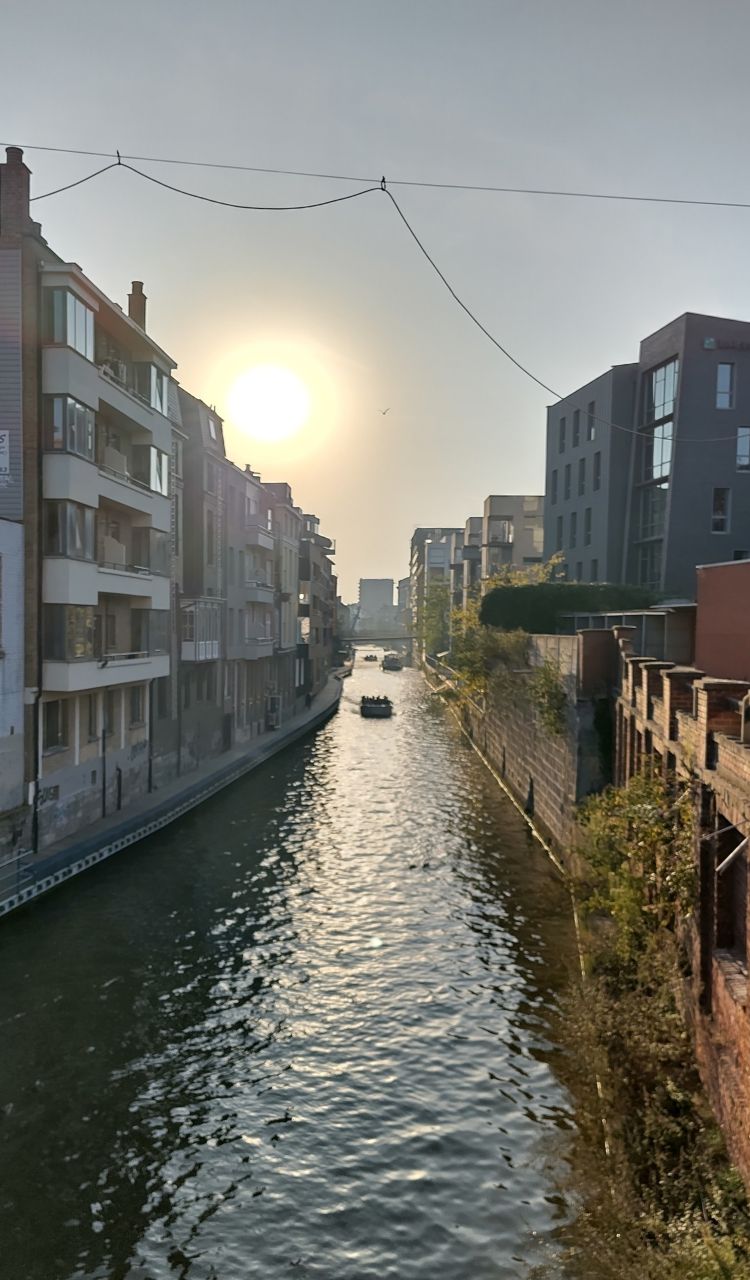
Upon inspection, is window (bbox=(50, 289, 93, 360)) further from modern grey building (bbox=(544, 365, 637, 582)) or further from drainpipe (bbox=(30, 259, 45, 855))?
modern grey building (bbox=(544, 365, 637, 582))

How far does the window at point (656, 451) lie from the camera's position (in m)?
42.8

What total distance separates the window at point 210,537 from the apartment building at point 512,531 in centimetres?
→ 4631

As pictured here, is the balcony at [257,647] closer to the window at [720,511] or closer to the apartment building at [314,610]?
the apartment building at [314,610]

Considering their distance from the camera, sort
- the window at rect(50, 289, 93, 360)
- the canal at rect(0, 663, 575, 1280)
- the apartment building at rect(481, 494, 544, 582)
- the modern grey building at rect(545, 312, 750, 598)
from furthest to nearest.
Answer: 1. the apartment building at rect(481, 494, 544, 582)
2. the modern grey building at rect(545, 312, 750, 598)
3. the window at rect(50, 289, 93, 360)
4. the canal at rect(0, 663, 575, 1280)

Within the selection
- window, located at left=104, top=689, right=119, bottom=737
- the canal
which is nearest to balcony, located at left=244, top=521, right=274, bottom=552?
window, located at left=104, top=689, right=119, bottom=737

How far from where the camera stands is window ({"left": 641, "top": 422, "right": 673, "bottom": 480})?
4281 cm

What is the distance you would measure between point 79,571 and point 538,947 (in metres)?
15.3

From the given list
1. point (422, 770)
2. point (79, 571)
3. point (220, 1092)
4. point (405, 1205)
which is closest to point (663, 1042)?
point (405, 1205)

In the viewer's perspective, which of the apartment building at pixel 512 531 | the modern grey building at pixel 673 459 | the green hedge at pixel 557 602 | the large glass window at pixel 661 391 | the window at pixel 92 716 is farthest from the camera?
the apartment building at pixel 512 531

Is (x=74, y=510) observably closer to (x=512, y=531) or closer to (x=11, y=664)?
(x=11, y=664)

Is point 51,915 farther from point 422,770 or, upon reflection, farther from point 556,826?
point 422,770

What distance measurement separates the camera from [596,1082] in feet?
42.4

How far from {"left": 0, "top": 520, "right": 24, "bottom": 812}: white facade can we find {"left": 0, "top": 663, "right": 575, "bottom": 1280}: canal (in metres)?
3.15

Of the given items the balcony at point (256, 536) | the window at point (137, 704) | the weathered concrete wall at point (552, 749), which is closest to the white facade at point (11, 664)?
the window at point (137, 704)
